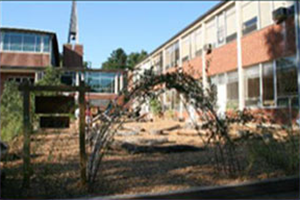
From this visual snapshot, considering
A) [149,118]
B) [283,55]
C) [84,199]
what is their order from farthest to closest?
[149,118] < [283,55] < [84,199]

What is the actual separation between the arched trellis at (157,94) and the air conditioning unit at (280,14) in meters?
12.3

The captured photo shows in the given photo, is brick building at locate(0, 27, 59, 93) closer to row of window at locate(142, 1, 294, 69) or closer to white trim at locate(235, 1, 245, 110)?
row of window at locate(142, 1, 294, 69)

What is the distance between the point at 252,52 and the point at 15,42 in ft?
76.4

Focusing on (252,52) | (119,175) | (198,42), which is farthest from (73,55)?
(119,175)

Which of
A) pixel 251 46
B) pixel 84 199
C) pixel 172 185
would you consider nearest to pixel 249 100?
pixel 251 46

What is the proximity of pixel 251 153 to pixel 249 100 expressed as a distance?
47.8 ft

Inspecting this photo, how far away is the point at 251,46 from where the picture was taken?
19312mm

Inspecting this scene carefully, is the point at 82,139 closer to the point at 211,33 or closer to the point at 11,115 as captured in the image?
the point at 11,115

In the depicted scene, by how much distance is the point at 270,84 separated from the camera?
57.8 ft

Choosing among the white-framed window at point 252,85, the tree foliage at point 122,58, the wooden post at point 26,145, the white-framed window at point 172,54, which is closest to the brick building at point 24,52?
the white-framed window at point 172,54

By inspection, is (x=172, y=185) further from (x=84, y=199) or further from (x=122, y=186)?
(x=84, y=199)

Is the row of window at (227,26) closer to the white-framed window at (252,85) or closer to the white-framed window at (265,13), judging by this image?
the white-framed window at (265,13)

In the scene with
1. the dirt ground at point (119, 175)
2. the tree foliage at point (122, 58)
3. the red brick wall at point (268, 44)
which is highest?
the tree foliage at point (122, 58)

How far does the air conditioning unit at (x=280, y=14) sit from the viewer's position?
16.1 m
